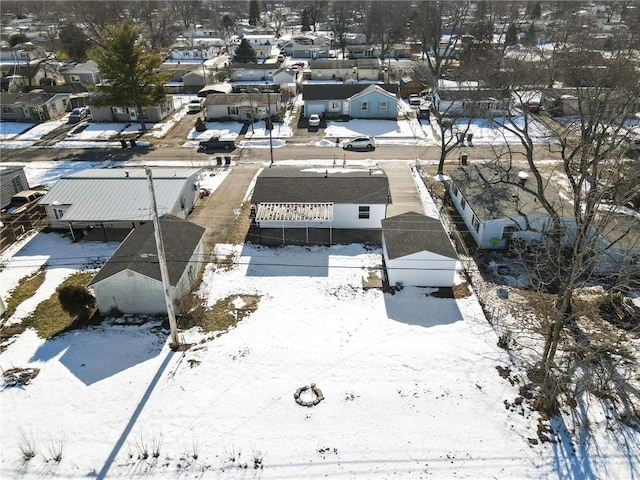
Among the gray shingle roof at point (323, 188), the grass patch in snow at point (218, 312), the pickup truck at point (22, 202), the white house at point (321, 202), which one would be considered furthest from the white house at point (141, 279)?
the pickup truck at point (22, 202)

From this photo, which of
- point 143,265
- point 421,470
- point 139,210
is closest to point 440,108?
point 139,210

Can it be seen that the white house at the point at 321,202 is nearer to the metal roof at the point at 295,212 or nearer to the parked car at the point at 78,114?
the metal roof at the point at 295,212

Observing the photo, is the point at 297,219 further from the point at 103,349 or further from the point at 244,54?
the point at 244,54

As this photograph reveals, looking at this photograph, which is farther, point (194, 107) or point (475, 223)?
point (194, 107)

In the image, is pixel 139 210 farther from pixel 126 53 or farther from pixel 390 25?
pixel 390 25

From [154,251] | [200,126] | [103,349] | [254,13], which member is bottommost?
[103,349]

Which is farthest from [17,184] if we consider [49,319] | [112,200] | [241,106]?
[241,106]
